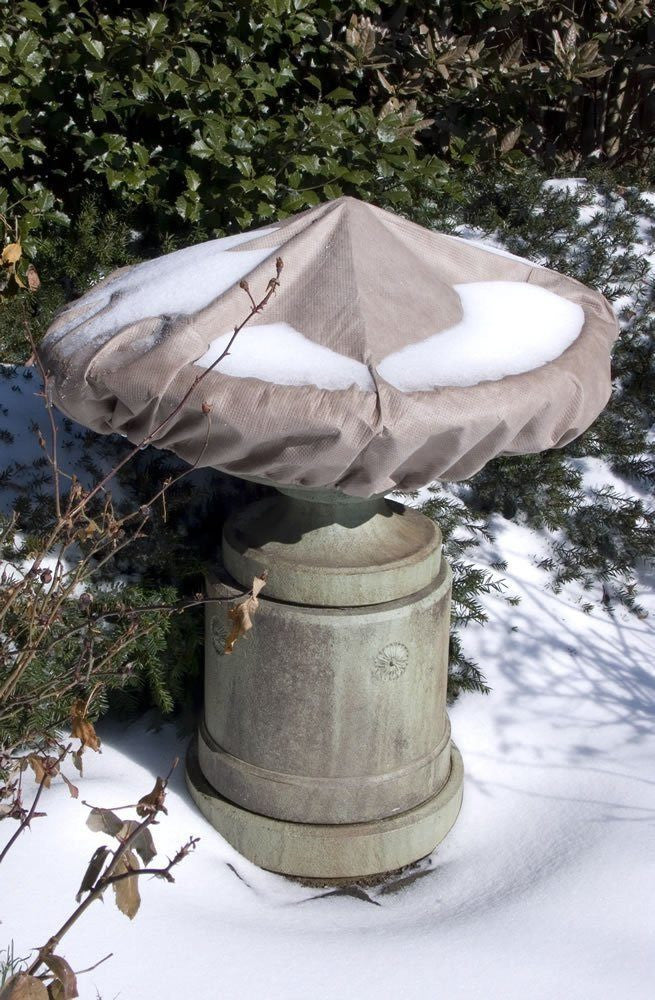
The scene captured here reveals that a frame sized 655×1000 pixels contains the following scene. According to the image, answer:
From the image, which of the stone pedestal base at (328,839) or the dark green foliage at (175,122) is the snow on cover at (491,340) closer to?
the stone pedestal base at (328,839)

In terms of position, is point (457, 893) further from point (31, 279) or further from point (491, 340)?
point (31, 279)

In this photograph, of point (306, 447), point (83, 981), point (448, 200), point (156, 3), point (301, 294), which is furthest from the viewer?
point (448, 200)

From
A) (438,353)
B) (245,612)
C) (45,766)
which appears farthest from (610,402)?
(45,766)

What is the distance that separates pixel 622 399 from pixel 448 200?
118cm

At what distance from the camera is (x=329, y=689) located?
8.04 ft

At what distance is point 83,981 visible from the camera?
7.07 feet

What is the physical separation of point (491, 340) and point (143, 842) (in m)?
1.35

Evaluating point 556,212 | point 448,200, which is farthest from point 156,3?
point 556,212

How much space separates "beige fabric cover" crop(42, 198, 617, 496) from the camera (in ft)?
6.50

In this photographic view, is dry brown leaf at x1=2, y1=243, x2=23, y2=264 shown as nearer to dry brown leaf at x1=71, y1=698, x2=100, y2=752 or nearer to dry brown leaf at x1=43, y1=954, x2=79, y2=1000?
dry brown leaf at x1=71, y1=698, x2=100, y2=752

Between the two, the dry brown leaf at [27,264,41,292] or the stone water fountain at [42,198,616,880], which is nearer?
the stone water fountain at [42,198,616,880]

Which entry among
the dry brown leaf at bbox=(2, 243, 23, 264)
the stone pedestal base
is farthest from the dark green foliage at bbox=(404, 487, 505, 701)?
the dry brown leaf at bbox=(2, 243, 23, 264)

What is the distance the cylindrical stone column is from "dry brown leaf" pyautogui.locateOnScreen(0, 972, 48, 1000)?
1190mm

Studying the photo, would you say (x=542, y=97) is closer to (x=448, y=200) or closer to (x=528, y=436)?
(x=448, y=200)
